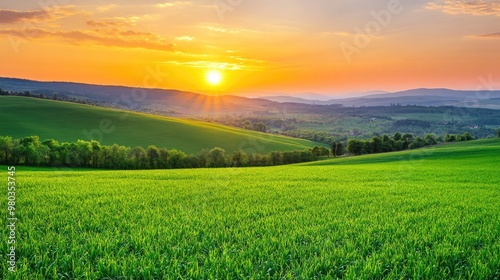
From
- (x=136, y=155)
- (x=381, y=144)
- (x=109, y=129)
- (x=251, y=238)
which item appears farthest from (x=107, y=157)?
(x=381, y=144)

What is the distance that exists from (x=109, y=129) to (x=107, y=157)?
4436 centimetres

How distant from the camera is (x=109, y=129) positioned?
109812 millimetres

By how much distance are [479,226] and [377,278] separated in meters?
6.41

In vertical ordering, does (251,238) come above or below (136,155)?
above

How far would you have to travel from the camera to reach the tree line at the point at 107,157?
59781mm

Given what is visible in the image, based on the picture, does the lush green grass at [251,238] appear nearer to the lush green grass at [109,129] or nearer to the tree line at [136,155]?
the tree line at [136,155]

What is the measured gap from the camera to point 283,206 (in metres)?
13.9

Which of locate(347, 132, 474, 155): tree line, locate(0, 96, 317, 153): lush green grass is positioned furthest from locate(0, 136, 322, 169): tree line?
locate(347, 132, 474, 155): tree line

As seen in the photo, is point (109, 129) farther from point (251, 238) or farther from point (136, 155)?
point (251, 238)

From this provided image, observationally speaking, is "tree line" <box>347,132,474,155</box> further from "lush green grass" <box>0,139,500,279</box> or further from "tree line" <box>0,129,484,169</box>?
"lush green grass" <box>0,139,500,279</box>

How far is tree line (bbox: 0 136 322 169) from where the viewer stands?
59.8 m

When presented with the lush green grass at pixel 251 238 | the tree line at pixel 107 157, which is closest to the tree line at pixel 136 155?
the tree line at pixel 107 157

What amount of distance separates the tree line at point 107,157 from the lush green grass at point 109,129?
16.2m

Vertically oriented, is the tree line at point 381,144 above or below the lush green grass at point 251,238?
below
